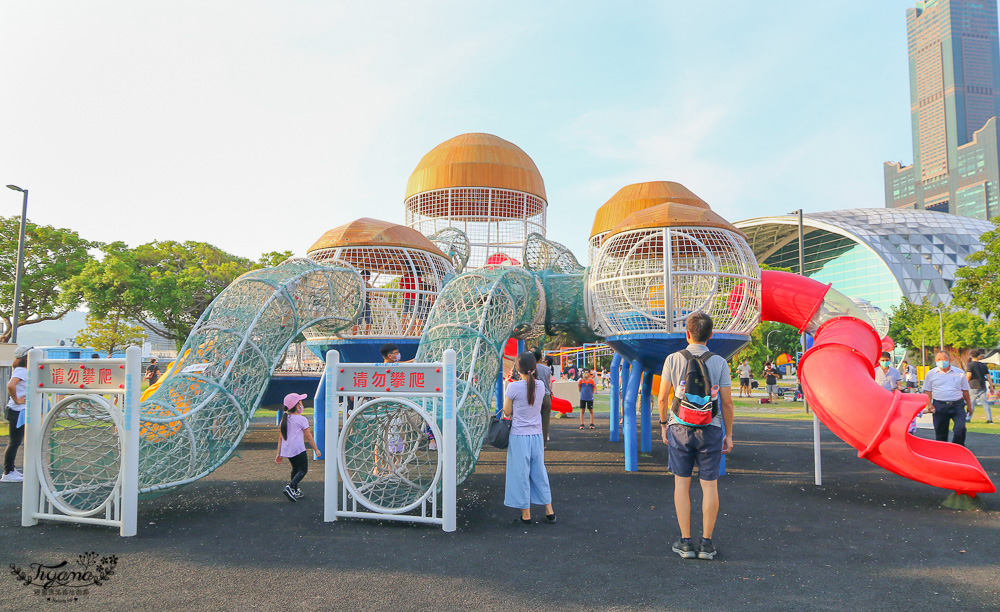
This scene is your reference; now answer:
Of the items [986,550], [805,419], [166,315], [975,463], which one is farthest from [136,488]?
[166,315]

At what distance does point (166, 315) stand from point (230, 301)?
74.4 ft

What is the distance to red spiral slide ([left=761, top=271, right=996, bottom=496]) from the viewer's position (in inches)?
280

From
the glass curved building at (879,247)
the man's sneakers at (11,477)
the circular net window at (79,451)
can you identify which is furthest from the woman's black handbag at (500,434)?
the glass curved building at (879,247)

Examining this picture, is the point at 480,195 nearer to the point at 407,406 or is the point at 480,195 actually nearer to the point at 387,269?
the point at 387,269

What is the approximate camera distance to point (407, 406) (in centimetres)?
659

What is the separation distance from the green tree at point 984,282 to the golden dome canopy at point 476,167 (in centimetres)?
1826

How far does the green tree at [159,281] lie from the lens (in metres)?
26.8

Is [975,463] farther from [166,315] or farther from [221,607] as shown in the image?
[166,315]

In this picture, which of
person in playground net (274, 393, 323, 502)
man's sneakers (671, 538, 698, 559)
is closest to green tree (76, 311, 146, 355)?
person in playground net (274, 393, 323, 502)

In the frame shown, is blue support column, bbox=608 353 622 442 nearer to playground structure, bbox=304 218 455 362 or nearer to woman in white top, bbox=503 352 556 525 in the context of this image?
playground structure, bbox=304 218 455 362

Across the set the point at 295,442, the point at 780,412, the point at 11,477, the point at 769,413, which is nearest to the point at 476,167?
the point at 295,442

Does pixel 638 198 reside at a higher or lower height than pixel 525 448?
higher

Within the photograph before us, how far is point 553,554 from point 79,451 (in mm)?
4963

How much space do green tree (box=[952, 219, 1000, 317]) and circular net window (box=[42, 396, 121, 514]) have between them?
89.7 ft
